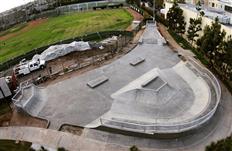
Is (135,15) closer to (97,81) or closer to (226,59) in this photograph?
(226,59)

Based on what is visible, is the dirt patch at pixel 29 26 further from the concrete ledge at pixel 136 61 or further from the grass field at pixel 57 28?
the concrete ledge at pixel 136 61

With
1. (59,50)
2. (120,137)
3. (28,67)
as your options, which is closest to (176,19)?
(59,50)

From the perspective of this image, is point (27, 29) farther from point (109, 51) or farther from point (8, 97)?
point (8, 97)

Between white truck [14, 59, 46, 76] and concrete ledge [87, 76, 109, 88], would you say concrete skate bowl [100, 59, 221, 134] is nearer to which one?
concrete ledge [87, 76, 109, 88]

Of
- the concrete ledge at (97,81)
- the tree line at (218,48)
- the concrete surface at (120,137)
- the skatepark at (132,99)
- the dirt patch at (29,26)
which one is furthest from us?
the dirt patch at (29,26)

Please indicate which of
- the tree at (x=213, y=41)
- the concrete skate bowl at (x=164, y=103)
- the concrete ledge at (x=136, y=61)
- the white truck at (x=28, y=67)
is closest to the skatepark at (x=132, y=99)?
the concrete skate bowl at (x=164, y=103)

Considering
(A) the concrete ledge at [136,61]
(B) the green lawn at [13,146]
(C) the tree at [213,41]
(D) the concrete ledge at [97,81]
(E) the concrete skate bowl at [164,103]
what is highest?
(C) the tree at [213,41]

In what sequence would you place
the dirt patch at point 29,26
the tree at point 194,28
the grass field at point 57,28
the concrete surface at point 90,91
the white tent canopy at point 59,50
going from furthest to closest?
the dirt patch at point 29,26
the grass field at point 57,28
the tree at point 194,28
the white tent canopy at point 59,50
the concrete surface at point 90,91
